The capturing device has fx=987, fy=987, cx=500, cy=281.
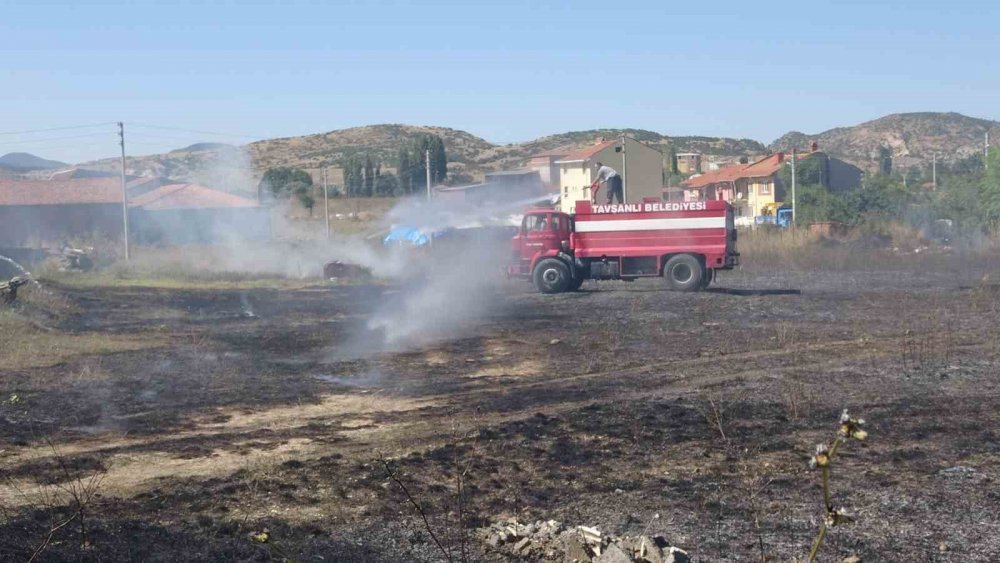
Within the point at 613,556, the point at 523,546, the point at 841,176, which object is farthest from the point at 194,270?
the point at 841,176

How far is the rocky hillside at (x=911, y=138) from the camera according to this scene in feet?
439

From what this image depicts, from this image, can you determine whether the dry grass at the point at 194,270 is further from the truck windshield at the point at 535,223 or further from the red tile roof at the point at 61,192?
the red tile roof at the point at 61,192

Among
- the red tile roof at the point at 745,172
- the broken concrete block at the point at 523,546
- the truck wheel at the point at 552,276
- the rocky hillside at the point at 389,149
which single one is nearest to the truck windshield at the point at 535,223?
the truck wheel at the point at 552,276

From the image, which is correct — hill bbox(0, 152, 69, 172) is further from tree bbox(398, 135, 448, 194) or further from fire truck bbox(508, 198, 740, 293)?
fire truck bbox(508, 198, 740, 293)

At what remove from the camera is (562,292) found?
29.6 m

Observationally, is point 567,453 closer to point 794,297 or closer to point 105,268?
point 794,297

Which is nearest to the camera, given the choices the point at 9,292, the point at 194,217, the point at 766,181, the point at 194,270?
the point at 9,292

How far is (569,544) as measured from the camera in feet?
21.5

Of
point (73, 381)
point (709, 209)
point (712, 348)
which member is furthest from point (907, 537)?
point (709, 209)

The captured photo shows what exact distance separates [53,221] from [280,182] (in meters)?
14.6

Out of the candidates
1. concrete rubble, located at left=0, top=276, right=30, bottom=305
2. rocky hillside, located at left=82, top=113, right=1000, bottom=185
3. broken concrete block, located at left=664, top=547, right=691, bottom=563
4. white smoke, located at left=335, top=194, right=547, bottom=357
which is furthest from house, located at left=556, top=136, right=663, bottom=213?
broken concrete block, located at left=664, top=547, right=691, bottom=563

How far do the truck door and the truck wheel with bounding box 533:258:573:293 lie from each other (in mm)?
479

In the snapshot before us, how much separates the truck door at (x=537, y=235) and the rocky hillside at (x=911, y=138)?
107972mm

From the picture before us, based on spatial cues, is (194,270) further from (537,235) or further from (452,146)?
(452,146)
